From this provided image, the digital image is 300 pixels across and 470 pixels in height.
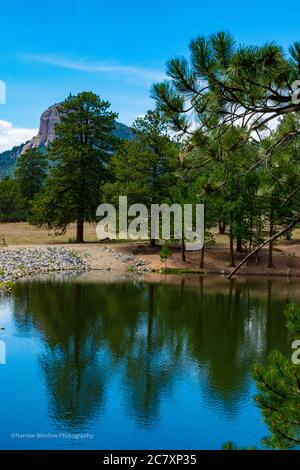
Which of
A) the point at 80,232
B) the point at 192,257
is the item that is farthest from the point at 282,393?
the point at 80,232

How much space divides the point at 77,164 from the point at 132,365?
32326 mm

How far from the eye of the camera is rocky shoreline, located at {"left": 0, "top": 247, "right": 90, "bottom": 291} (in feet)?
121

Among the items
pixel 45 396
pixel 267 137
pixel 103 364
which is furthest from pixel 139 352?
pixel 267 137

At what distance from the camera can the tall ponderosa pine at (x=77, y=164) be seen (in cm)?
4781

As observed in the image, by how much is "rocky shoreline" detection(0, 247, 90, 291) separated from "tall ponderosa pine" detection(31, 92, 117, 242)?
5.32 metres

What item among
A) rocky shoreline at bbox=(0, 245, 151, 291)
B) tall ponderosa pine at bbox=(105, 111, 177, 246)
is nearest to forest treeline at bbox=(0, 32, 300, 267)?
tall ponderosa pine at bbox=(105, 111, 177, 246)

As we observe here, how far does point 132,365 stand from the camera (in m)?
18.6

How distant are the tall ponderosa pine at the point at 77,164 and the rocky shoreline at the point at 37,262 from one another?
210 inches

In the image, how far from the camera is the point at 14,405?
568 inches

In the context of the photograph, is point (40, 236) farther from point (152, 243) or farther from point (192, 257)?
point (192, 257)

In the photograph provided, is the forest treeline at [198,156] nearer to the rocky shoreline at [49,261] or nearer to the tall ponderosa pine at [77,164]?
the tall ponderosa pine at [77,164]

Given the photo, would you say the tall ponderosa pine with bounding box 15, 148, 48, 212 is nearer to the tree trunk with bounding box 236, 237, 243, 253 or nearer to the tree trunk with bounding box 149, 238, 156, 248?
the tree trunk with bounding box 149, 238, 156, 248

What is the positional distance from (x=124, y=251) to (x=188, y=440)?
32028 millimetres
